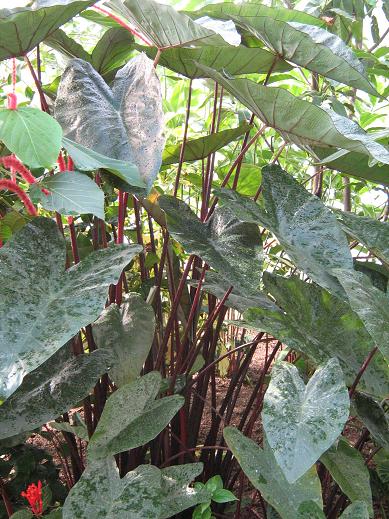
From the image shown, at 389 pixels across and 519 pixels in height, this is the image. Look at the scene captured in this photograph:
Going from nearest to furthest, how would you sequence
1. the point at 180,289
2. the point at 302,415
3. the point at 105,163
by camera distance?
the point at 302,415
the point at 105,163
the point at 180,289

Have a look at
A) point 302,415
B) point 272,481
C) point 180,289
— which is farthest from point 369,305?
point 180,289

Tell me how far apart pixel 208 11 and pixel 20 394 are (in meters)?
0.69

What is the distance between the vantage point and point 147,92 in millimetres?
808

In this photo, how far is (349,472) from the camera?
2.30 feet

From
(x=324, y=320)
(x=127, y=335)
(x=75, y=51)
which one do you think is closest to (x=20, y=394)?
(x=127, y=335)

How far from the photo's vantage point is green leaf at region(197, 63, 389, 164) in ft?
2.27

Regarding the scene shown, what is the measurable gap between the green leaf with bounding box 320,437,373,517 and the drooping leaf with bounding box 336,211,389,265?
265 mm

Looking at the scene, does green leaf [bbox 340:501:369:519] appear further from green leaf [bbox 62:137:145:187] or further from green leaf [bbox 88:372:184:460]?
green leaf [bbox 62:137:145:187]

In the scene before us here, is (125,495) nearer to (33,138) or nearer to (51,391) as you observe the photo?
(51,391)

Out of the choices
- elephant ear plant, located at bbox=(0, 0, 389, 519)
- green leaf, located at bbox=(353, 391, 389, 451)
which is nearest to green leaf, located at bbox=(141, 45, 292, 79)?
elephant ear plant, located at bbox=(0, 0, 389, 519)

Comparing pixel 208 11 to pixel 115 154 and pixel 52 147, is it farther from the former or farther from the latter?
pixel 52 147

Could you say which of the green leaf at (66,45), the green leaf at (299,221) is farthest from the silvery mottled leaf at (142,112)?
the green leaf at (66,45)

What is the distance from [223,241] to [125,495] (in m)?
0.38

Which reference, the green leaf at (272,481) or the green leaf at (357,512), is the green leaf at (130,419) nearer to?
the green leaf at (272,481)
